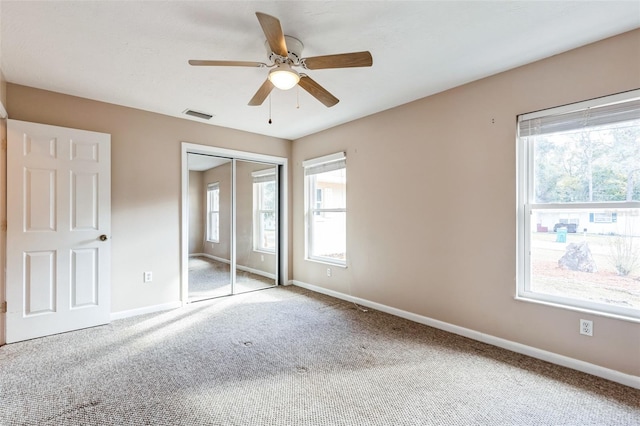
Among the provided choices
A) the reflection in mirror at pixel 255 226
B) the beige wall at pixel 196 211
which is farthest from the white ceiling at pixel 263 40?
the reflection in mirror at pixel 255 226

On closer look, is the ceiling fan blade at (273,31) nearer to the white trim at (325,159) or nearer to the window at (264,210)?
the white trim at (325,159)

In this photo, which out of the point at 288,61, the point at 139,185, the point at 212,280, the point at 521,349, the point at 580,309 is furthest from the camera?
the point at 212,280

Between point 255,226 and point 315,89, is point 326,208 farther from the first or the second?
point 315,89

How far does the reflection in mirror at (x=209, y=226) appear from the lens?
13.6ft

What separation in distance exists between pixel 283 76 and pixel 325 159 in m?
2.43

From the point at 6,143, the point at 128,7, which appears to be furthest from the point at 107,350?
the point at 128,7

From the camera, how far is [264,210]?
500 cm

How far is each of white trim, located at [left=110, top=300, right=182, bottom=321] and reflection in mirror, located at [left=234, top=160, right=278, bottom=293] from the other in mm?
926

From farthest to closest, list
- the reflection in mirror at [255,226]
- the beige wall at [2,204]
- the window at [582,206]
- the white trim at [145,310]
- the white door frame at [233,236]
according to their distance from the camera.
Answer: the reflection in mirror at [255,226] → the white door frame at [233,236] → the white trim at [145,310] → the beige wall at [2,204] → the window at [582,206]

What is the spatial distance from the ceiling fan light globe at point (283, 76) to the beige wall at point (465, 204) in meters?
1.81

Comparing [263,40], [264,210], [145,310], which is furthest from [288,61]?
[145,310]

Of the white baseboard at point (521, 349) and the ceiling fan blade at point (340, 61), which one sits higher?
the ceiling fan blade at point (340, 61)

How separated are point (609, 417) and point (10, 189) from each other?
5.03m

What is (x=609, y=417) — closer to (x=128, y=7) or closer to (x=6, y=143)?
(x=128, y=7)
